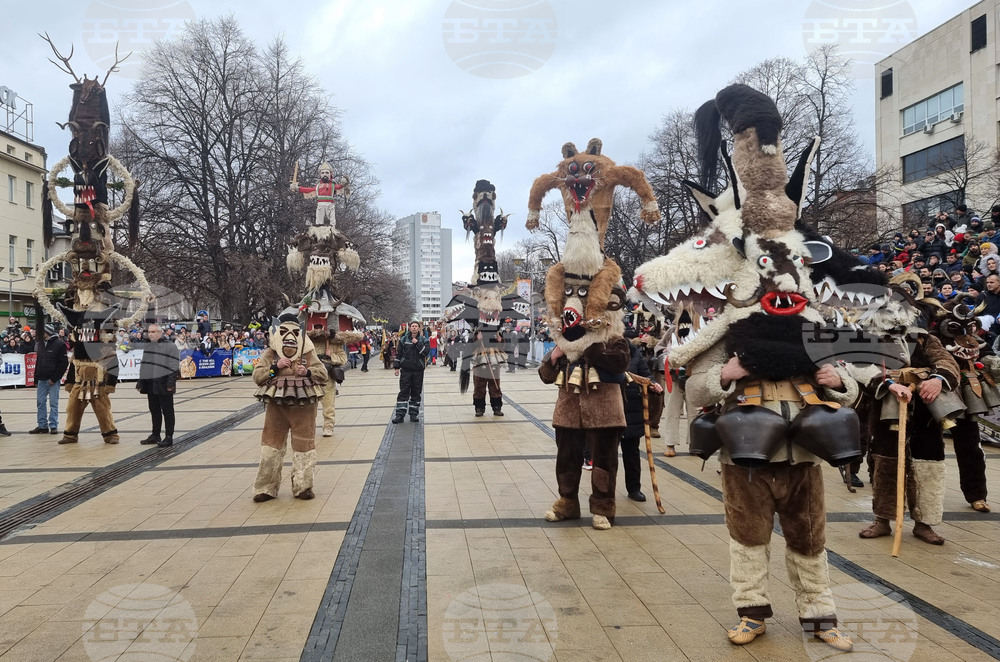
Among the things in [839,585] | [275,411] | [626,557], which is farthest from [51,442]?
[839,585]

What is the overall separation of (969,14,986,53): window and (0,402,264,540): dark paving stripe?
34578 mm

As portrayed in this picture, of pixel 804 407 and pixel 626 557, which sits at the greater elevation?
pixel 804 407

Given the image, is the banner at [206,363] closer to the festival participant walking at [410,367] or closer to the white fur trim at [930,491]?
the festival participant walking at [410,367]

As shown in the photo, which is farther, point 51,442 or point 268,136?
point 268,136

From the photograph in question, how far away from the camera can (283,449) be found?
6.20 metres

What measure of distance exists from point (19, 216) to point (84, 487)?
37.4m

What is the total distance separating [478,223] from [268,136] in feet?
54.1

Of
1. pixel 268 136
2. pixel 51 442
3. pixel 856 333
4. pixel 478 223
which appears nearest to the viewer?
pixel 856 333

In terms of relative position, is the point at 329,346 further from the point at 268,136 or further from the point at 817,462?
the point at 268,136

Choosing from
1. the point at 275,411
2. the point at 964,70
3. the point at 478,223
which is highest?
the point at 964,70

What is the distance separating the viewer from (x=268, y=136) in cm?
2766

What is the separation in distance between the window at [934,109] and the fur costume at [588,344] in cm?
3182
